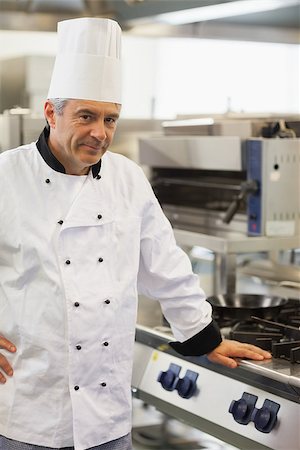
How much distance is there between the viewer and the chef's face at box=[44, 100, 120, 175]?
5.70 feet

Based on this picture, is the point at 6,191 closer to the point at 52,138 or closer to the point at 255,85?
the point at 52,138

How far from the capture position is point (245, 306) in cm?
230

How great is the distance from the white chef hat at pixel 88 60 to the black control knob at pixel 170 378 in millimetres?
805

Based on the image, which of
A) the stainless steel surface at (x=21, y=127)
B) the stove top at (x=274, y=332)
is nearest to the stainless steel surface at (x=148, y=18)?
the stainless steel surface at (x=21, y=127)

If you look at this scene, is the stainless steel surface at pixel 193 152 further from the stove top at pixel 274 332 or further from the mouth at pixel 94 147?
the mouth at pixel 94 147

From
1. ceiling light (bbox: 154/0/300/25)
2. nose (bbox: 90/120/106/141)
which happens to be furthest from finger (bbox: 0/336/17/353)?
ceiling light (bbox: 154/0/300/25)

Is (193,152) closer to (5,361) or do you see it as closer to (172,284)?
(172,284)

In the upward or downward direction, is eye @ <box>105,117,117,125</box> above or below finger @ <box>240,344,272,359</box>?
above

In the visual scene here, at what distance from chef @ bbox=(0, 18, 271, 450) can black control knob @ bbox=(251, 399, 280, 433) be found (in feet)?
0.99

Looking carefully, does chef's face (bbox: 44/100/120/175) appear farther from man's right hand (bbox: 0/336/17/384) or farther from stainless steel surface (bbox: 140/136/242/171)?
stainless steel surface (bbox: 140/136/242/171)

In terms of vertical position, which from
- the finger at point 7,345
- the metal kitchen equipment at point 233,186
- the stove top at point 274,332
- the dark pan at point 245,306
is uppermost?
the metal kitchen equipment at point 233,186

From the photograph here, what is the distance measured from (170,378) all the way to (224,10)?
2268 millimetres

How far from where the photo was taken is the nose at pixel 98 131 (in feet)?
5.65

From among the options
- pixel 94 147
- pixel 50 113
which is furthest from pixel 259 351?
pixel 50 113
